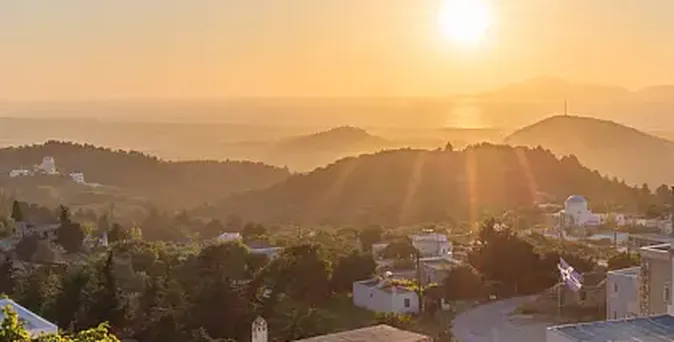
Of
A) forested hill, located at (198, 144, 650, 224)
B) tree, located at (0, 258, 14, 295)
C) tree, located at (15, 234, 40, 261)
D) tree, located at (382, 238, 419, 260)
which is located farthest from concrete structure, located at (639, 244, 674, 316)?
forested hill, located at (198, 144, 650, 224)

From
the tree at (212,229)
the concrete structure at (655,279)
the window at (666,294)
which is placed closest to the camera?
the window at (666,294)

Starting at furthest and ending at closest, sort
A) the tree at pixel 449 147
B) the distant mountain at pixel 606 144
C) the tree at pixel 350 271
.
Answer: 1. the distant mountain at pixel 606 144
2. the tree at pixel 449 147
3. the tree at pixel 350 271

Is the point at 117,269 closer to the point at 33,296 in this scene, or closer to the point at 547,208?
the point at 33,296

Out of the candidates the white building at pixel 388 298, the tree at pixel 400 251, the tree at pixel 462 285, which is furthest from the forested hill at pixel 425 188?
the white building at pixel 388 298

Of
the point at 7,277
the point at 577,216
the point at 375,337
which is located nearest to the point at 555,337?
the point at 375,337

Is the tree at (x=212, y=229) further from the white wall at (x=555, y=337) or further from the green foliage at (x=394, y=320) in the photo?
the white wall at (x=555, y=337)

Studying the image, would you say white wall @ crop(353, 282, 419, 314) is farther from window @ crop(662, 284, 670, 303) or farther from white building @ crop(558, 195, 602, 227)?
Answer: white building @ crop(558, 195, 602, 227)
